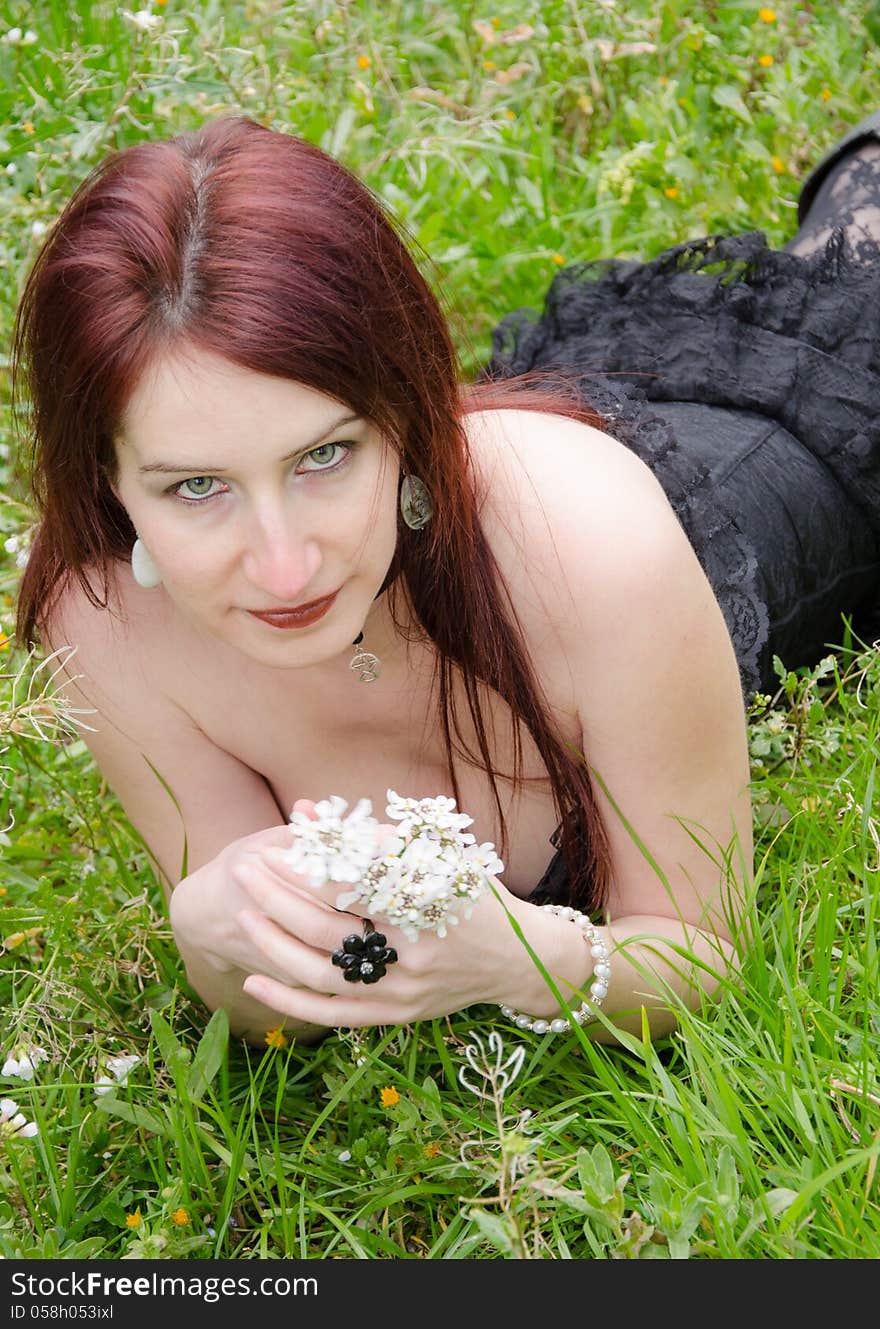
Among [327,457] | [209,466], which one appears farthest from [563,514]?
[209,466]

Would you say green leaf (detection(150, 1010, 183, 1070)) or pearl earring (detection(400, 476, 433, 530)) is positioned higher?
pearl earring (detection(400, 476, 433, 530))

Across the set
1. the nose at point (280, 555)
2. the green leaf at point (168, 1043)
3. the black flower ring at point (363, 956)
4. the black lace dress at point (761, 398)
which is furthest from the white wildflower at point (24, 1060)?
the black lace dress at point (761, 398)

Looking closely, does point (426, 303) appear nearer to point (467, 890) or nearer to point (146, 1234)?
point (467, 890)

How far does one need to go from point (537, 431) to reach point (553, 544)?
0.66 feet

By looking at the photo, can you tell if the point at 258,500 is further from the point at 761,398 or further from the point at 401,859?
the point at 761,398

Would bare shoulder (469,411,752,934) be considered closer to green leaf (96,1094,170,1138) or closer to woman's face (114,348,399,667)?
woman's face (114,348,399,667)

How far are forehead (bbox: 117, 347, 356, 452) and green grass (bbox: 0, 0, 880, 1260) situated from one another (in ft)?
1.74

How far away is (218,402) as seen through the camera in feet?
5.29

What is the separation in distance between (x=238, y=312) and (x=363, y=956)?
757 millimetres

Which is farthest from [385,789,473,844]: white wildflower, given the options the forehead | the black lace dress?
the black lace dress

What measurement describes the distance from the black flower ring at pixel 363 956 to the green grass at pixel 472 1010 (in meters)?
0.21

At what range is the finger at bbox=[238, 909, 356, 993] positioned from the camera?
5.76 feet

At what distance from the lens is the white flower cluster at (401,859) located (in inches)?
56.6

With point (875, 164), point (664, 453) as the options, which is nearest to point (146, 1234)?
point (664, 453)
